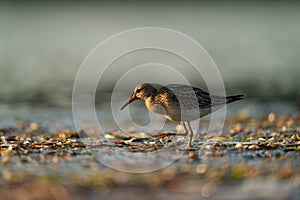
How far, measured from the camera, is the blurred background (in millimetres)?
20797

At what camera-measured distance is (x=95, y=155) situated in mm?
10289

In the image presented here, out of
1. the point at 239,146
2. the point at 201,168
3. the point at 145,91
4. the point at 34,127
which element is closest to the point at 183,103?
the point at 145,91

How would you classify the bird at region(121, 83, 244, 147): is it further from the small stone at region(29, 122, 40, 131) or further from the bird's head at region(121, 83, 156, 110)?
the small stone at region(29, 122, 40, 131)

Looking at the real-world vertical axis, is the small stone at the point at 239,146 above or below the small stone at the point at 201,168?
above

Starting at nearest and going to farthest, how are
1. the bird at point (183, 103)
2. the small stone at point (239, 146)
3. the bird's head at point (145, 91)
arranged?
the small stone at point (239, 146) < the bird at point (183, 103) < the bird's head at point (145, 91)

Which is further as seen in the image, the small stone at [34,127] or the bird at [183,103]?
the small stone at [34,127]

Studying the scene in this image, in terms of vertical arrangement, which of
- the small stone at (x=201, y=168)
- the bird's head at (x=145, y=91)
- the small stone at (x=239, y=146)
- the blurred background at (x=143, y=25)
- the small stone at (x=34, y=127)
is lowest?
the small stone at (x=201, y=168)

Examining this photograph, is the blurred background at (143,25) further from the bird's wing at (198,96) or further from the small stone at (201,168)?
the small stone at (201,168)

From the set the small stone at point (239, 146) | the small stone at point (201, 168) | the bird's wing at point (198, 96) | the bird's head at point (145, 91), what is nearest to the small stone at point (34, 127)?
the bird's head at point (145, 91)

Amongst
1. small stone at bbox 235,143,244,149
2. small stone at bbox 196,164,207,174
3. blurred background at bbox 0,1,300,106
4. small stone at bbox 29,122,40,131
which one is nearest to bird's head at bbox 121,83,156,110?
small stone at bbox 235,143,244,149

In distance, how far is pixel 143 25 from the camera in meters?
34.4

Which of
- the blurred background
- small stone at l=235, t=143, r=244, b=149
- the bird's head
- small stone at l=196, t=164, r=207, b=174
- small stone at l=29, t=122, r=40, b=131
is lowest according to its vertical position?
small stone at l=196, t=164, r=207, b=174

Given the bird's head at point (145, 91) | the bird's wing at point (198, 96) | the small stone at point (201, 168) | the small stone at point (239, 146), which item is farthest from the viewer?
the bird's head at point (145, 91)

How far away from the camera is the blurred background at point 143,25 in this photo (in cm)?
2080
